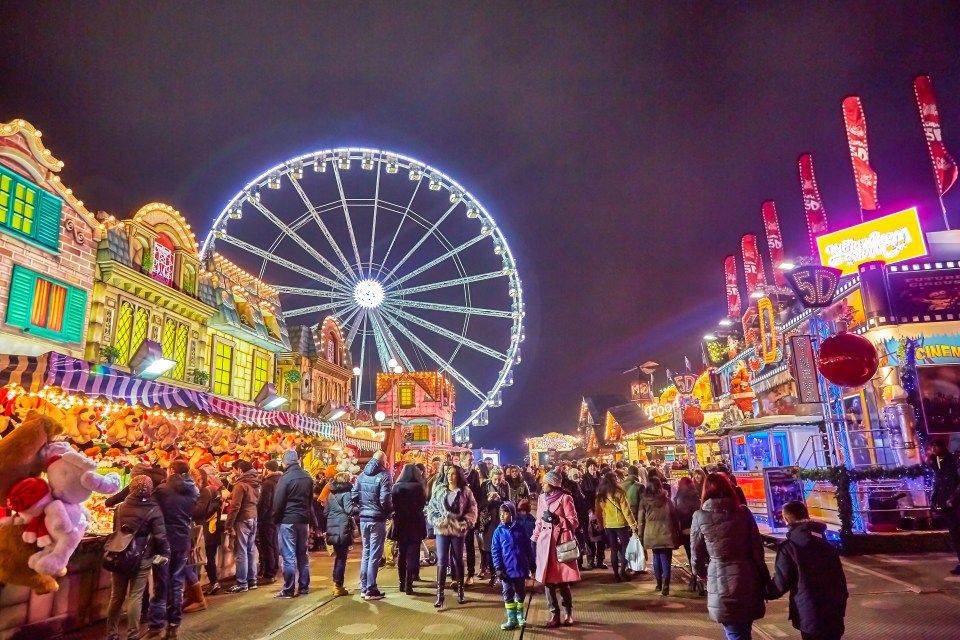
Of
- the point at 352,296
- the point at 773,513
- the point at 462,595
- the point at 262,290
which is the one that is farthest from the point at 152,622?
the point at 352,296

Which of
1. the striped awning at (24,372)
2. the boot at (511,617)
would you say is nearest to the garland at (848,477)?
the boot at (511,617)

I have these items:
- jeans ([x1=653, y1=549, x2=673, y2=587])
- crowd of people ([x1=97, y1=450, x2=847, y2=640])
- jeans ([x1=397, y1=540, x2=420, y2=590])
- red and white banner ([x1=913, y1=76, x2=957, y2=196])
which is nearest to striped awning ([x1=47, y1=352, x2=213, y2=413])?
crowd of people ([x1=97, y1=450, x2=847, y2=640])

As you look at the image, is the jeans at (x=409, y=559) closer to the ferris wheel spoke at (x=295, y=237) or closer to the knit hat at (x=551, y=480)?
the knit hat at (x=551, y=480)

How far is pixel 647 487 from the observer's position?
839 cm

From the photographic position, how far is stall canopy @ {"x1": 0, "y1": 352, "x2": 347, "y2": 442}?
9.02 metres

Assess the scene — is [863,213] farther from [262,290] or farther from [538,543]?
[262,290]

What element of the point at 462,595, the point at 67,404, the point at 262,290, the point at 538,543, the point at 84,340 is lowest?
the point at 462,595

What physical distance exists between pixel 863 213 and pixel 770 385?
7319 mm

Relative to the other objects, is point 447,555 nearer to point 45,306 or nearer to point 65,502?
point 65,502

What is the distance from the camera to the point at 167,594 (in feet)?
20.4

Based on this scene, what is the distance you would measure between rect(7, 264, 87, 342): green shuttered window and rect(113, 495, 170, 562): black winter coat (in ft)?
23.7

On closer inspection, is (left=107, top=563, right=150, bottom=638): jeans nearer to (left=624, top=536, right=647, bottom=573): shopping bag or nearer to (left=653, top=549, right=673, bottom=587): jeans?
(left=653, top=549, right=673, bottom=587): jeans

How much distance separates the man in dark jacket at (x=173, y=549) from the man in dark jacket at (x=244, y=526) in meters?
2.42

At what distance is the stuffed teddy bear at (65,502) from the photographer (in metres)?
4.14
